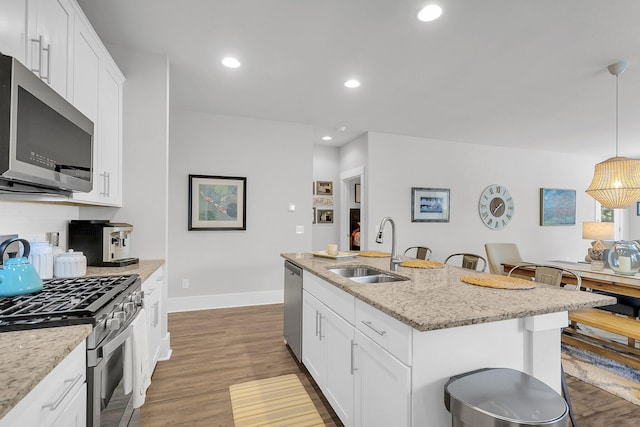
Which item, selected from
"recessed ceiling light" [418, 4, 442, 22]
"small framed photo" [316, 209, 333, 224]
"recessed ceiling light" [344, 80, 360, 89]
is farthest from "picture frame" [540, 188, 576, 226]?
"recessed ceiling light" [418, 4, 442, 22]

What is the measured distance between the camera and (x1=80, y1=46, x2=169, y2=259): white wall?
8.84ft

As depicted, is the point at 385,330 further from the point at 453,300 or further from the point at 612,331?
the point at 612,331

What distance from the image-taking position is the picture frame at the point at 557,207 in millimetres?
6395

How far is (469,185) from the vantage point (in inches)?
231

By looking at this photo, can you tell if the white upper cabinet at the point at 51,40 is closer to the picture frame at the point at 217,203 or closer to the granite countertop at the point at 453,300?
the granite countertop at the point at 453,300

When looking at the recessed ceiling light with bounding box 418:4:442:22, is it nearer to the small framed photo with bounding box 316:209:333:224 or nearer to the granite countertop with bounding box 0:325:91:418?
the granite countertop with bounding box 0:325:91:418

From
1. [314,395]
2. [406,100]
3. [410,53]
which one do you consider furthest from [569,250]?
[314,395]

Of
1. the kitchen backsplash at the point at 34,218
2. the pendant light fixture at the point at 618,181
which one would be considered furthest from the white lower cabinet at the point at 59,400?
the pendant light fixture at the point at 618,181

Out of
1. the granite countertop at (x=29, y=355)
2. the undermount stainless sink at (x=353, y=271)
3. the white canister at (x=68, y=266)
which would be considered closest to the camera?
the granite countertop at (x=29, y=355)

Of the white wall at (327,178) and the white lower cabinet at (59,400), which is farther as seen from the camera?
the white wall at (327,178)

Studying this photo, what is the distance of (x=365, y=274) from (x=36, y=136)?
2023mm

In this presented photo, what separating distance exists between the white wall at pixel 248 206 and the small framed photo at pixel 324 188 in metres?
1.29

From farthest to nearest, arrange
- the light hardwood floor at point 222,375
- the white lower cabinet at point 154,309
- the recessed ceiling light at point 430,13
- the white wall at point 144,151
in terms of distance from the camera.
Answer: the white wall at point 144,151 < the white lower cabinet at point 154,309 < the recessed ceiling light at point 430,13 < the light hardwood floor at point 222,375

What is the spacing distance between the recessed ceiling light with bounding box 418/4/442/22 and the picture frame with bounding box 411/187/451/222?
3.44 metres
